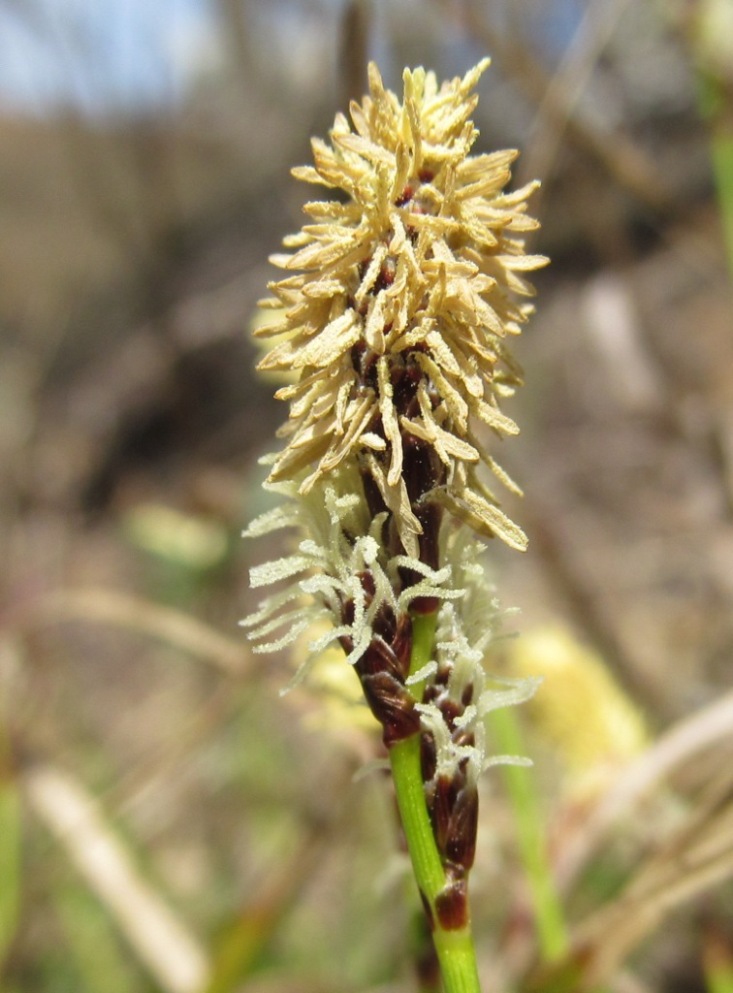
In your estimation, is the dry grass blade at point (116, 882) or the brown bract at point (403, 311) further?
the dry grass blade at point (116, 882)

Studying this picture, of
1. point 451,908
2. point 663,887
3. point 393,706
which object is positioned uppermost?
point 393,706

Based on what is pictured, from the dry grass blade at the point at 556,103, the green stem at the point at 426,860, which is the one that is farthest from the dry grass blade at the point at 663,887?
the dry grass blade at the point at 556,103

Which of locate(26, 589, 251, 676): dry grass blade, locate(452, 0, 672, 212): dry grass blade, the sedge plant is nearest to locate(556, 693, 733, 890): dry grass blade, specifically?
locate(26, 589, 251, 676): dry grass blade

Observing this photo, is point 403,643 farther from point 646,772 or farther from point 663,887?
point 646,772

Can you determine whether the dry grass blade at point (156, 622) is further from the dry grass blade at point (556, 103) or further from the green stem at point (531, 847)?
the dry grass blade at point (556, 103)

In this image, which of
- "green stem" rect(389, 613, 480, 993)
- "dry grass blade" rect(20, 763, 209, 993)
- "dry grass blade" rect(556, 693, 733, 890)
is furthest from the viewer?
"dry grass blade" rect(20, 763, 209, 993)

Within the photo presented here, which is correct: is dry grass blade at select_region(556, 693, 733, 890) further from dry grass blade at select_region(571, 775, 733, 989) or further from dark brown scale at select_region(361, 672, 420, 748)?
dark brown scale at select_region(361, 672, 420, 748)

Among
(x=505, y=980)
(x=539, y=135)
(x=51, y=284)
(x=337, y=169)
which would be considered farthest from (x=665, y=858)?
(x=51, y=284)

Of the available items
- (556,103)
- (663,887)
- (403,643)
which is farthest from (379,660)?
(556,103)
